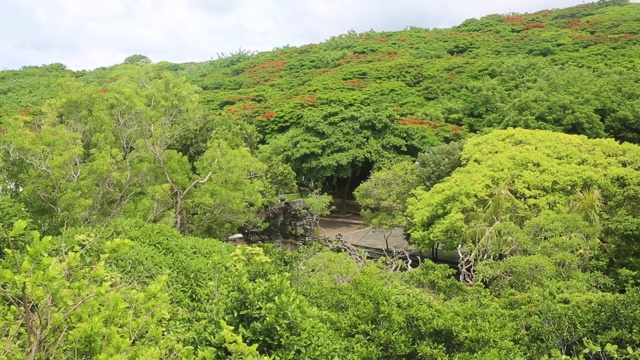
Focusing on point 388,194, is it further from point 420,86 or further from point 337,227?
point 420,86

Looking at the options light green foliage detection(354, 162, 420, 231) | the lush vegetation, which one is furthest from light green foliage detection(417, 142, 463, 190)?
light green foliage detection(354, 162, 420, 231)

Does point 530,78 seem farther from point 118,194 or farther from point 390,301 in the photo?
point 390,301

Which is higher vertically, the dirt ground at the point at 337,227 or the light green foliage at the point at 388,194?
the light green foliage at the point at 388,194

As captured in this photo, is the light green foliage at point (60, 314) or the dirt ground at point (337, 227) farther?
the dirt ground at point (337, 227)

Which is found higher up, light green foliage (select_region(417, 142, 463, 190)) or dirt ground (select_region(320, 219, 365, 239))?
light green foliage (select_region(417, 142, 463, 190))

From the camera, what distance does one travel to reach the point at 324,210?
748 inches

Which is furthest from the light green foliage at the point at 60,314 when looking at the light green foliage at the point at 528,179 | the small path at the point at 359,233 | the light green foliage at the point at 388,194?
the small path at the point at 359,233

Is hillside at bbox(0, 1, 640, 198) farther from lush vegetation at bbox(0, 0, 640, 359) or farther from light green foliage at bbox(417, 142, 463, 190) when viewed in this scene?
light green foliage at bbox(417, 142, 463, 190)

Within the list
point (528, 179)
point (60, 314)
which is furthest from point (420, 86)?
point (60, 314)

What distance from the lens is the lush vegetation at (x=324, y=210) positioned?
4.12 meters

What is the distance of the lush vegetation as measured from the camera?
4125mm

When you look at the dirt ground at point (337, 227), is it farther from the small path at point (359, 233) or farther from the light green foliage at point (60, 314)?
the light green foliage at point (60, 314)

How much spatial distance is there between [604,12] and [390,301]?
49.8 m

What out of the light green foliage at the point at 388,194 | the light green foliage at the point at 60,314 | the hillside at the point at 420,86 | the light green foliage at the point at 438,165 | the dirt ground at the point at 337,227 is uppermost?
the hillside at the point at 420,86
